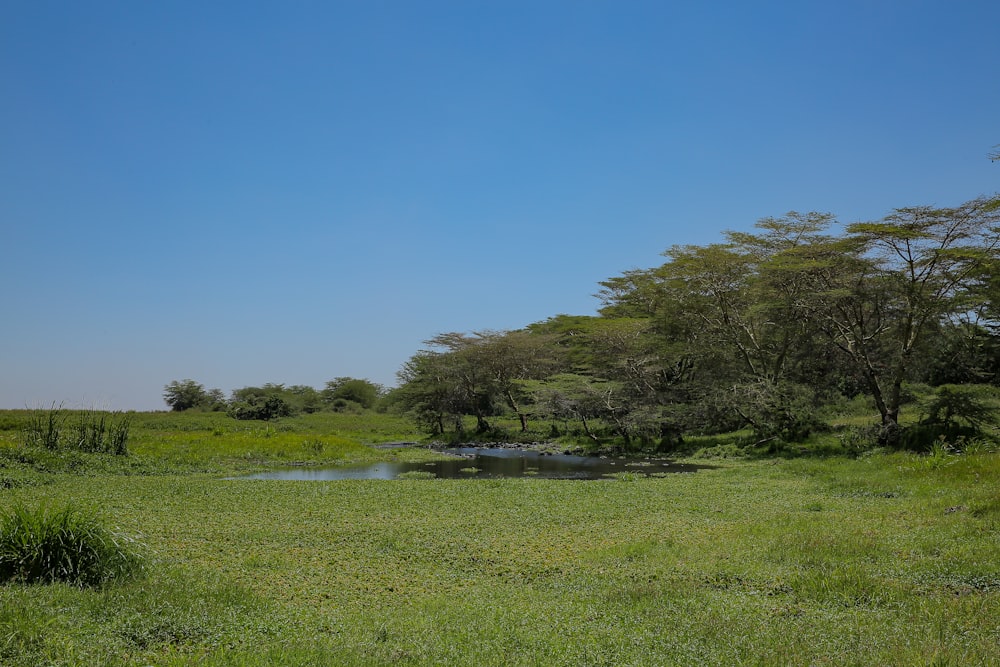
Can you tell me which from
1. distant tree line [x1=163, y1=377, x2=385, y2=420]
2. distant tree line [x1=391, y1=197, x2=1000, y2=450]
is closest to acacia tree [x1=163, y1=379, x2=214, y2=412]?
distant tree line [x1=163, y1=377, x2=385, y2=420]

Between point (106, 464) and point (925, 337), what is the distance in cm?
3144

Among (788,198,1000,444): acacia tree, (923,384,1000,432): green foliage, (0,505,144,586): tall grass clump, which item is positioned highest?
(788,198,1000,444): acacia tree

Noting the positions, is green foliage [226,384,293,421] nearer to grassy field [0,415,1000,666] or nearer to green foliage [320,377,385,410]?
green foliage [320,377,385,410]

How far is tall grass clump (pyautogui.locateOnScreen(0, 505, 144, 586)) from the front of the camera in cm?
669

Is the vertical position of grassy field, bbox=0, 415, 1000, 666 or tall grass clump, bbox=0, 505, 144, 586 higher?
tall grass clump, bbox=0, 505, 144, 586

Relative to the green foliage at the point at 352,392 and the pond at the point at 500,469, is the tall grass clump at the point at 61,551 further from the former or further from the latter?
the green foliage at the point at 352,392

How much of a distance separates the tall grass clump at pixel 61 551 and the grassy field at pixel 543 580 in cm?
39

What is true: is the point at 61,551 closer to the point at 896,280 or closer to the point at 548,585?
the point at 548,585

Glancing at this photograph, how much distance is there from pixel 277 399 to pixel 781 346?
49.9 m

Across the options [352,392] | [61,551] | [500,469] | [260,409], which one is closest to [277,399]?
[260,409]

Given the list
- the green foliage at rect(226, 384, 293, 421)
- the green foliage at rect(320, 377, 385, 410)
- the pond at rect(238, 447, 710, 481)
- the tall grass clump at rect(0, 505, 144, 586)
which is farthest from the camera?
the green foliage at rect(320, 377, 385, 410)

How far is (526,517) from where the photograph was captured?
41.2 ft

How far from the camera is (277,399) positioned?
67.3 m

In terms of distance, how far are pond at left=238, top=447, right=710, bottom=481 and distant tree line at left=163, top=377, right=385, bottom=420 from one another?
39110mm
